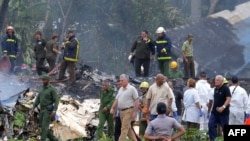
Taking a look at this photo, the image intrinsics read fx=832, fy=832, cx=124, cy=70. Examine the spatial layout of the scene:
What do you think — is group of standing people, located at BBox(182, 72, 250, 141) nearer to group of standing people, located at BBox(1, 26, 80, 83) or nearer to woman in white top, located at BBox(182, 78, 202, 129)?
woman in white top, located at BBox(182, 78, 202, 129)

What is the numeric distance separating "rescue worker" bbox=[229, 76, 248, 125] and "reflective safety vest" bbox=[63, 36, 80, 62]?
20.0ft

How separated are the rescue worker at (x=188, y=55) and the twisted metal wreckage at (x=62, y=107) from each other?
4.69 feet

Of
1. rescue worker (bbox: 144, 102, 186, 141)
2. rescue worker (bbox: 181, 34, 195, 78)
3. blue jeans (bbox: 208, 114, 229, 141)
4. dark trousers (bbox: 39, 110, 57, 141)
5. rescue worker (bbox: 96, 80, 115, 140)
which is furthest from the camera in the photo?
rescue worker (bbox: 181, 34, 195, 78)

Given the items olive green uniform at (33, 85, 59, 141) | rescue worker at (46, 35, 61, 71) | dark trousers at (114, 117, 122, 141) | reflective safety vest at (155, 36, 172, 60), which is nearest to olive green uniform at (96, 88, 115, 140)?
dark trousers at (114, 117, 122, 141)

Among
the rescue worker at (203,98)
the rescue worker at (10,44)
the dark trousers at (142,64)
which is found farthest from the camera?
the dark trousers at (142,64)

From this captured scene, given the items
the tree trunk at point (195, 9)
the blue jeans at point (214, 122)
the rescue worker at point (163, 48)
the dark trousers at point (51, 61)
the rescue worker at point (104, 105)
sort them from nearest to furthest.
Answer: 1. the blue jeans at point (214, 122)
2. the rescue worker at point (104, 105)
3. the dark trousers at point (51, 61)
4. the rescue worker at point (163, 48)
5. the tree trunk at point (195, 9)

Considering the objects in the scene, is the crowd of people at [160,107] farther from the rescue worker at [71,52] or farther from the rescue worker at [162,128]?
the rescue worker at [71,52]

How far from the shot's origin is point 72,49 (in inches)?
912

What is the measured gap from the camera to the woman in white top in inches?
770

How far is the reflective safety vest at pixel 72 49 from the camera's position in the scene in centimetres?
2314

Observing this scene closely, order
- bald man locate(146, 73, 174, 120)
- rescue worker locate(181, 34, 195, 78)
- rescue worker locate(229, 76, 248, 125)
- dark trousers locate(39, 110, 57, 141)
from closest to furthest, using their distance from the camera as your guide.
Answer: bald man locate(146, 73, 174, 120) < dark trousers locate(39, 110, 57, 141) < rescue worker locate(229, 76, 248, 125) < rescue worker locate(181, 34, 195, 78)

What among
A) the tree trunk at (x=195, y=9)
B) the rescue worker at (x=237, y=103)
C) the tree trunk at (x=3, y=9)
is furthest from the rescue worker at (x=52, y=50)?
the tree trunk at (x=195, y=9)

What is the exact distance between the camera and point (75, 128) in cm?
1967

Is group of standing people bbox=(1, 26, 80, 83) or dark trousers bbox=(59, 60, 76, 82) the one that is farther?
dark trousers bbox=(59, 60, 76, 82)
